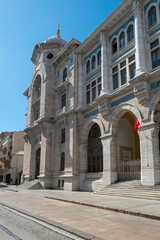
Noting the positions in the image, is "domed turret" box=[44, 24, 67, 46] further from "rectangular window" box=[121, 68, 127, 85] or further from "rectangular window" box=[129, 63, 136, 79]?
"rectangular window" box=[129, 63, 136, 79]

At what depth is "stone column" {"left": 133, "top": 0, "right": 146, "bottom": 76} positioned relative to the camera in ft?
56.0

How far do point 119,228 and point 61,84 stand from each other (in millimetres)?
23291

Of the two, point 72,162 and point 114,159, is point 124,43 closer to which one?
point 114,159

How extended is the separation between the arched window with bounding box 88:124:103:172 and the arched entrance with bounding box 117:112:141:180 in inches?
81.4

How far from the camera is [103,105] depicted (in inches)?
799

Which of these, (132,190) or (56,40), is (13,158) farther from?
(132,190)

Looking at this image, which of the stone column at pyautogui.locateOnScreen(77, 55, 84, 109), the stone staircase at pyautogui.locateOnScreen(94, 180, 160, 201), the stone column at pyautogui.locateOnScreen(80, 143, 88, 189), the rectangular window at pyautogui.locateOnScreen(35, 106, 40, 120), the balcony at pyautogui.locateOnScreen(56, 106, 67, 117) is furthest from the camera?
the rectangular window at pyautogui.locateOnScreen(35, 106, 40, 120)

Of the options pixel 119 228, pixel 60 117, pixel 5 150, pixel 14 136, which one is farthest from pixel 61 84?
pixel 5 150

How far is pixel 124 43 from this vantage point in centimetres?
2039

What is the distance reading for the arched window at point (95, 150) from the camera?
22.1m

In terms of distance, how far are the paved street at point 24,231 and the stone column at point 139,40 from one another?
13.7 meters

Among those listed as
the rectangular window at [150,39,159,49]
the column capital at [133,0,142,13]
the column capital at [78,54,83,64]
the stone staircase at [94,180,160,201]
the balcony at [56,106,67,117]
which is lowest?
the stone staircase at [94,180,160,201]

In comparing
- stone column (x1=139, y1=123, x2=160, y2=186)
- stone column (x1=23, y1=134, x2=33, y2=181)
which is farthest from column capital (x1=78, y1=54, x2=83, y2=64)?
stone column (x1=23, y1=134, x2=33, y2=181)

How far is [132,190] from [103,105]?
8336 mm
